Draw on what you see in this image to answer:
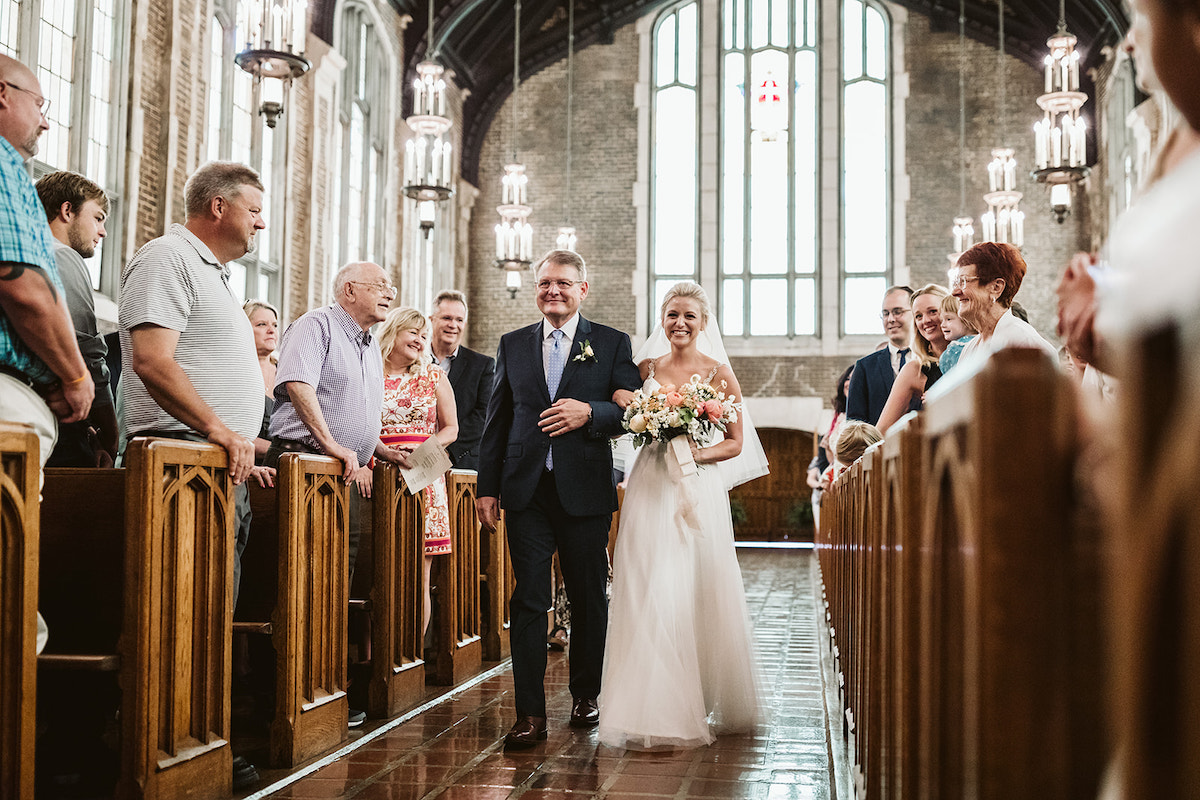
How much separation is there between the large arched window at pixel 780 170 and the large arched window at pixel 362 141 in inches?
177

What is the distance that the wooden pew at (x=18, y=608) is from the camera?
6.91 feet

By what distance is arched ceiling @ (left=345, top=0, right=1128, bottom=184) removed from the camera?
1434cm

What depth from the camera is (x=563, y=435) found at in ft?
12.2

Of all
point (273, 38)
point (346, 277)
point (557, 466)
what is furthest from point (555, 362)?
point (273, 38)

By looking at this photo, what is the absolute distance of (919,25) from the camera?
16.4 metres

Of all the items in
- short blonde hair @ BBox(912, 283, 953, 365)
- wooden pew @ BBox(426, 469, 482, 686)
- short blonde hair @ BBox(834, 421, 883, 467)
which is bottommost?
wooden pew @ BBox(426, 469, 482, 686)

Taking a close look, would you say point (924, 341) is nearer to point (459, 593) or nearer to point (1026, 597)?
point (459, 593)

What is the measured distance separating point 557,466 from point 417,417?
1233 millimetres

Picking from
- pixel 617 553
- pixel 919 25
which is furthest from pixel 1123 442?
pixel 919 25

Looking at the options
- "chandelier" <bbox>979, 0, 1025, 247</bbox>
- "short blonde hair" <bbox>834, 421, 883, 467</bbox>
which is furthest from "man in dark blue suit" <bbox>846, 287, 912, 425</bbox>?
"chandelier" <bbox>979, 0, 1025, 247</bbox>

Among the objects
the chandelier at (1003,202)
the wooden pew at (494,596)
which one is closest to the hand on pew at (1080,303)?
the wooden pew at (494,596)

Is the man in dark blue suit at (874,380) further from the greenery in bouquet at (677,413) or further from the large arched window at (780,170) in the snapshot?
the large arched window at (780,170)

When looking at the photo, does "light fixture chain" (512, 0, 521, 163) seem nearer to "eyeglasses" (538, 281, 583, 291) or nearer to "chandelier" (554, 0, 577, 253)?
"chandelier" (554, 0, 577, 253)

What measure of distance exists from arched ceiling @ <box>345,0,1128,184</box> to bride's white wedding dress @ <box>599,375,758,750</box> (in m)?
11.6
